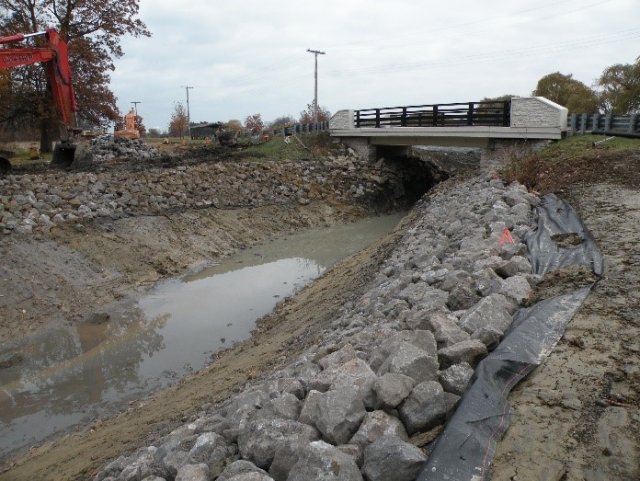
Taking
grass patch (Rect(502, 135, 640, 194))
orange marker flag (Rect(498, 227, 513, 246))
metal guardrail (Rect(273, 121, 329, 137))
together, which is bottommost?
orange marker flag (Rect(498, 227, 513, 246))

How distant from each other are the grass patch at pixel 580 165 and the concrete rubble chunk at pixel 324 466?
884 centimetres

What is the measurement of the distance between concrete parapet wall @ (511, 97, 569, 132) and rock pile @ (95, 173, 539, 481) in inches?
474

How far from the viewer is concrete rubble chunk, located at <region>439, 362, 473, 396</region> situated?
3.33 meters

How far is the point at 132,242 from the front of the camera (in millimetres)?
13633

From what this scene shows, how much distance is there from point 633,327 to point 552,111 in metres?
13.6

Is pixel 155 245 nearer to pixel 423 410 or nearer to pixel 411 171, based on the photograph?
pixel 423 410

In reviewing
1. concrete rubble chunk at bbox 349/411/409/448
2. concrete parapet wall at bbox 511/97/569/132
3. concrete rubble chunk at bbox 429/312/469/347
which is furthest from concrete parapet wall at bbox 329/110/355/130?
concrete rubble chunk at bbox 349/411/409/448

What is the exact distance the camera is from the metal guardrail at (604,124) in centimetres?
1391

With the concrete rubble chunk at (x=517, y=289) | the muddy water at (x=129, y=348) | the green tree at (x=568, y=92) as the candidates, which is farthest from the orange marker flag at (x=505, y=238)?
the green tree at (x=568, y=92)

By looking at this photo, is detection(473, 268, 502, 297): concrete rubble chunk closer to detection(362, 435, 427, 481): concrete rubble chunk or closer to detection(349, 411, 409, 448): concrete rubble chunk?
detection(349, 411, 409, 448): concrete rubble chunk

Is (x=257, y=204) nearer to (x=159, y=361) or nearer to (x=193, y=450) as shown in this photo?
(x=159, y=361)

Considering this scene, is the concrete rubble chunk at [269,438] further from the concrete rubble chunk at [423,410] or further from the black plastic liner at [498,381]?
the black plastic liner at [498,381]

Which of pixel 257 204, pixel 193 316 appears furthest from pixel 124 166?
pixel 193 316

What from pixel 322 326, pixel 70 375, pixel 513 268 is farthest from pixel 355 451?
pixel 70 375
